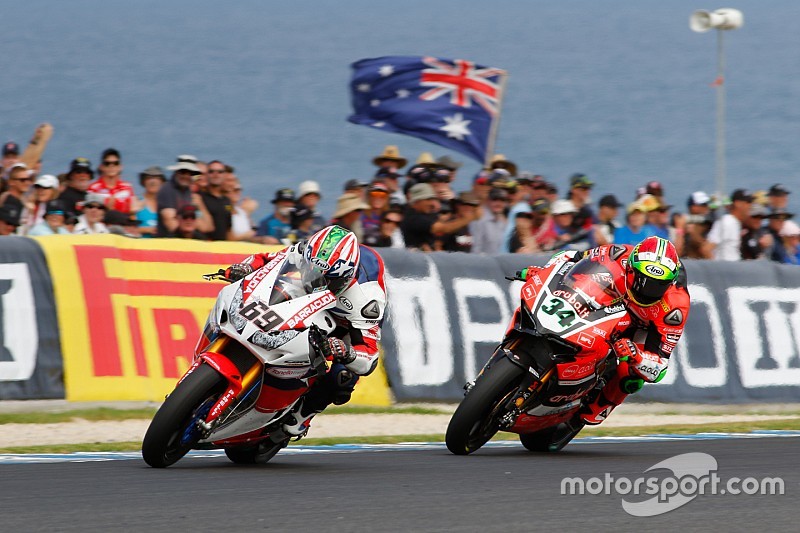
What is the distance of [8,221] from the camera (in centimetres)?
1180

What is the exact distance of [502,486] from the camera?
7621 millimetres

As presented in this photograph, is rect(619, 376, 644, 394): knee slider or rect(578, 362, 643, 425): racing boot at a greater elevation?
rect(619, 376, 644, 394): knee slider

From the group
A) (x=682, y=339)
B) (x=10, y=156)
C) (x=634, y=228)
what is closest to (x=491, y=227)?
(x=634, y=228)

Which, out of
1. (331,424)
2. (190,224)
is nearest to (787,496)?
(331,424)

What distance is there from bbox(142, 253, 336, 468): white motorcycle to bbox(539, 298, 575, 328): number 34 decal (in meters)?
1.60

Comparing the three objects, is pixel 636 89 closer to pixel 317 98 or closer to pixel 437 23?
pixel 317 98

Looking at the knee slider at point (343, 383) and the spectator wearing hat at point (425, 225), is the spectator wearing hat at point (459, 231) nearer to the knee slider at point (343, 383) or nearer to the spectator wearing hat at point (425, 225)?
the spectator wearing hat at point (425, 225)

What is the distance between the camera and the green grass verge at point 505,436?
978cm

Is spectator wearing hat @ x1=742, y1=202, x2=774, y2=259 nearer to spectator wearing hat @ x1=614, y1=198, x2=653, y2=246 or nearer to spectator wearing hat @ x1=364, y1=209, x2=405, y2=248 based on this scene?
spectator wearing hat @ x1=614, y1=198, x2=653, y2=246

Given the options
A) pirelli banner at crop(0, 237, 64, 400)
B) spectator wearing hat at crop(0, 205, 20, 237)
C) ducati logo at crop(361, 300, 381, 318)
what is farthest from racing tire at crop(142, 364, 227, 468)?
spectator wearing hat at crop(0, 205, 20, 237)

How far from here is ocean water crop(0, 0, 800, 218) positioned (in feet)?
202

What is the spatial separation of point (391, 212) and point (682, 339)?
3.31m

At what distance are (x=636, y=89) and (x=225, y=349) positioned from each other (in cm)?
8967

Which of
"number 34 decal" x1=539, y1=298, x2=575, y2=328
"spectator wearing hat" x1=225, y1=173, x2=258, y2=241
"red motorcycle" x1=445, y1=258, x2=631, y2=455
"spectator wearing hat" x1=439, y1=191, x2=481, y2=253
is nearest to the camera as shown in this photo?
"red motorcycle" x1=445, y1=258, x2=631, y2=455
